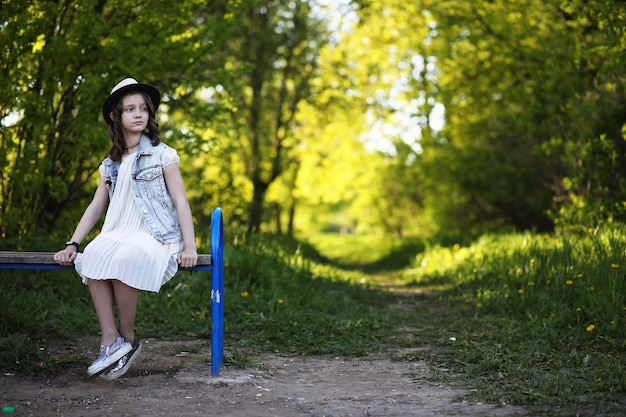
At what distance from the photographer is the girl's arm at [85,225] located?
4.21 metres

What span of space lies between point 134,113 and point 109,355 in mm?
1502

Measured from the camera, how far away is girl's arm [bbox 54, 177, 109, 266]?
166 inches

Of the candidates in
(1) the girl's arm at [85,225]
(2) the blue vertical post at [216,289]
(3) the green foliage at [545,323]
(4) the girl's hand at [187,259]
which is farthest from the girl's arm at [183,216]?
(3) the green foliage at [545,323]

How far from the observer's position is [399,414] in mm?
3635

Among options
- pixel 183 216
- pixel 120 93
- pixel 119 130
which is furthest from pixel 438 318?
pixel 120 93

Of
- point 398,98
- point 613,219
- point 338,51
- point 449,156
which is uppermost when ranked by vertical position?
point 338,51

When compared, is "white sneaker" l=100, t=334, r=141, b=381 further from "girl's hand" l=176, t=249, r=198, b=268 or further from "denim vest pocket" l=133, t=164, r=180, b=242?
"denim vest pocket" l=133, t=164, r=180, b=242

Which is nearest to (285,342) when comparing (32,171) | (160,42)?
(32,171)

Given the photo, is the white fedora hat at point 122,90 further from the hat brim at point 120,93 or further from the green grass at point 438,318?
the green grass at point 438,318

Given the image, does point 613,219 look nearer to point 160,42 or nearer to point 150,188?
point 160,42

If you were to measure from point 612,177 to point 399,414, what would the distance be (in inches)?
273

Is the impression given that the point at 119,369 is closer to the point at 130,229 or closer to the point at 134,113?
the point at 130,229

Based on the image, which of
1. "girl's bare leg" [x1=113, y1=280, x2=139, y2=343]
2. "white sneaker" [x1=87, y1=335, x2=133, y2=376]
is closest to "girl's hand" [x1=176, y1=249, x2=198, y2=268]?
"girl's bare leg" [x1=113, y1=280, x2=139, y2=343]

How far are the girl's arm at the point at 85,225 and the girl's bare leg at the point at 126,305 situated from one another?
0.31 meters
